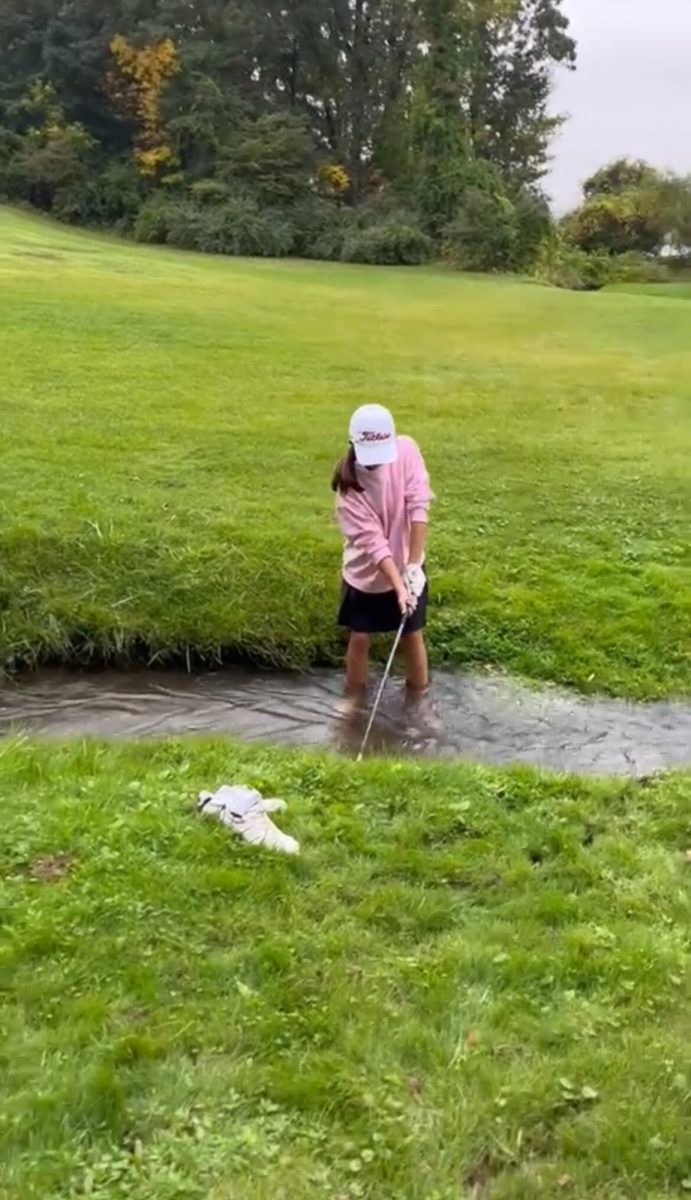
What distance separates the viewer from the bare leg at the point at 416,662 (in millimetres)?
5441

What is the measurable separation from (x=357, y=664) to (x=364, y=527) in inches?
32.2

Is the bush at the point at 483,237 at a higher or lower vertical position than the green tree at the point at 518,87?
lower

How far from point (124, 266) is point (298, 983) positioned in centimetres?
1653

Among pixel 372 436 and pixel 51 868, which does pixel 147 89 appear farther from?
pixel 51 868

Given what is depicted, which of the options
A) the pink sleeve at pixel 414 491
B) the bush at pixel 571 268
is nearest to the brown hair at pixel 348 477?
the pink sleeve at pixel 414 491

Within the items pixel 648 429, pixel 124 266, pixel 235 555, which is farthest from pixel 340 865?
pixel 124 266

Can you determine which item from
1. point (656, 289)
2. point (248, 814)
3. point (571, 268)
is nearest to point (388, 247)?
point (571, 268)

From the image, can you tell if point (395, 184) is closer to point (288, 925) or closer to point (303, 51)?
point (303, 51)

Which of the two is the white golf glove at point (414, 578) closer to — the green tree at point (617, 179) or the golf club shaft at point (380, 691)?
the golf club shaft at point (380, 691)

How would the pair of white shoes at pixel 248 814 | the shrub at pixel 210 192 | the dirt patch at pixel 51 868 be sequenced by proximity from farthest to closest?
1. the shrub at pixel 210 192
2. the pair of white shoes at pixel 248 814
3. the dirt patch at pixel 51 868

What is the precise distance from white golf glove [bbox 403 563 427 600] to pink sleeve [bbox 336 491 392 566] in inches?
6.4

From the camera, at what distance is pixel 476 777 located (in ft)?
13.9

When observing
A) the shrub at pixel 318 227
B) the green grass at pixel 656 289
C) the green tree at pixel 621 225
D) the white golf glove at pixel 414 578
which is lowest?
the white golf glove at pixel 414 578

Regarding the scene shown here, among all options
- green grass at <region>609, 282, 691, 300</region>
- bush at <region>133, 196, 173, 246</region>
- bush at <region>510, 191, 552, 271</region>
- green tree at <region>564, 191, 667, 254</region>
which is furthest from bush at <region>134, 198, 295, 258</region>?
green tree at <region>564, 191, 667, 254</region>
